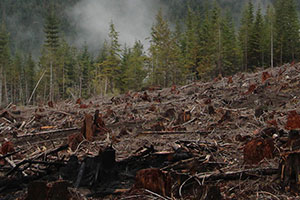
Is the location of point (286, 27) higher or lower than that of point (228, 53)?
higher

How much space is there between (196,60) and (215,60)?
9.06 ft

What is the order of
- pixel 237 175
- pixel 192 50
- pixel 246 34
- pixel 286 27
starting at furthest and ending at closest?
1. pixel 246 34
2. pixel 286 27
3. pixel 192 50
4. pixel 237 175

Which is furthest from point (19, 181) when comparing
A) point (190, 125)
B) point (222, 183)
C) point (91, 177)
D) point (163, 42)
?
point (163, 42)

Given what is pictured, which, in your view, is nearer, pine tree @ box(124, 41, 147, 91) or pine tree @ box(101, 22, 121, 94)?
pine tree @ box(101, 22, 121, 94)

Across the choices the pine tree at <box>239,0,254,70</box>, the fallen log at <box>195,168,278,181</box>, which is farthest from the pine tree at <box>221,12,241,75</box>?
the fallen log at <box>195,168,278,181</box>

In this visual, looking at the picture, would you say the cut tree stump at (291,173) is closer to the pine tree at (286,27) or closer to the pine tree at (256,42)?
the pine tree at (256,42)

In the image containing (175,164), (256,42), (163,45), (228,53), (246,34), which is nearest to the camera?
(175,164)

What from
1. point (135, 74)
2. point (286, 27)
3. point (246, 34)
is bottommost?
point (135, 74)

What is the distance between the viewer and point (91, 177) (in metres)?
1.75

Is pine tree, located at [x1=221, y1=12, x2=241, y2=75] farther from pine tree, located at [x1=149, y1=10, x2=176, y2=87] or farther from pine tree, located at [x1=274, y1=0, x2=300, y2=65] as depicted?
pine tree, located at [x1=149, y1=10, x2=176, y2=87]

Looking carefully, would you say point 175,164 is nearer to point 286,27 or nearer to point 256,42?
point 256,42

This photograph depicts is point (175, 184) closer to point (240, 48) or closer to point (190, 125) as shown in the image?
point (190, 125)

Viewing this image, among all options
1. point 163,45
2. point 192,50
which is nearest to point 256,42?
point 192,50

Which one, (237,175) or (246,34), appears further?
(246,34)
